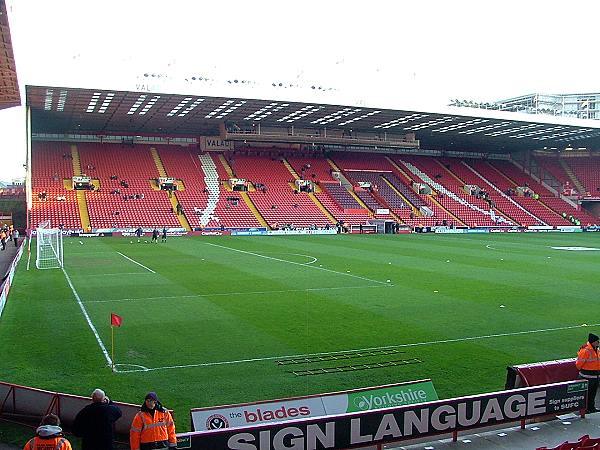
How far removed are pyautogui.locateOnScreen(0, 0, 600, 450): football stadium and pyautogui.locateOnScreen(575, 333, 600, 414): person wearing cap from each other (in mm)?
39

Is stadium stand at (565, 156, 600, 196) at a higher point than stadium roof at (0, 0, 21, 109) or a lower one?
lower

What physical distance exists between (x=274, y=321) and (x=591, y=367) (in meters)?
8.66

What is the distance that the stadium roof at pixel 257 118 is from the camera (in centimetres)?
4838

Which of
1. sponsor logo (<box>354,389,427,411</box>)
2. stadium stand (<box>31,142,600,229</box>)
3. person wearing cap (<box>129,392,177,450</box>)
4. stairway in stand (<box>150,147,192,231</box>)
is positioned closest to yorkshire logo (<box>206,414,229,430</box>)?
person wearing cap (<box>129,392,177,450</box>)

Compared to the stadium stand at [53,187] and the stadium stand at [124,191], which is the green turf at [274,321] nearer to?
the stadium stand at [53,187]

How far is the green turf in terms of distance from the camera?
11750 millimetres

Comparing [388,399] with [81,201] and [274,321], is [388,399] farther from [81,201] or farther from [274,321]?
[81,201]

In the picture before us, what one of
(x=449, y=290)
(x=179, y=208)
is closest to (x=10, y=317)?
(x=449, y=290)

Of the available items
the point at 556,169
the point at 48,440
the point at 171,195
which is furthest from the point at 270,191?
the point at 48,440

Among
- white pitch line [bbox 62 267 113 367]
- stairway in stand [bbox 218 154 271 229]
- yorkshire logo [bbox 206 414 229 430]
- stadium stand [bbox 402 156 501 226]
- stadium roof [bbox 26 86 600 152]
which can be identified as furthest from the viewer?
stadium stand [bbox 402 156 501 226]

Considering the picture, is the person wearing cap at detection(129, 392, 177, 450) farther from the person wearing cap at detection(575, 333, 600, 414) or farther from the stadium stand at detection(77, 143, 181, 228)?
the stadium stand at detection(77, 143, 181, 228)

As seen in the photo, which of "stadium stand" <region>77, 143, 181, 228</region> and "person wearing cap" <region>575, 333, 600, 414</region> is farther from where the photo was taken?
"stadium stand" <region>77, 143, 181, 228</region>

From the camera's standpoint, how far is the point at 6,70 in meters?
32.4

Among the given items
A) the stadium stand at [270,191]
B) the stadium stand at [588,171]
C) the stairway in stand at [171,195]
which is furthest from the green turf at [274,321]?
the stadium stand at [588,171]
